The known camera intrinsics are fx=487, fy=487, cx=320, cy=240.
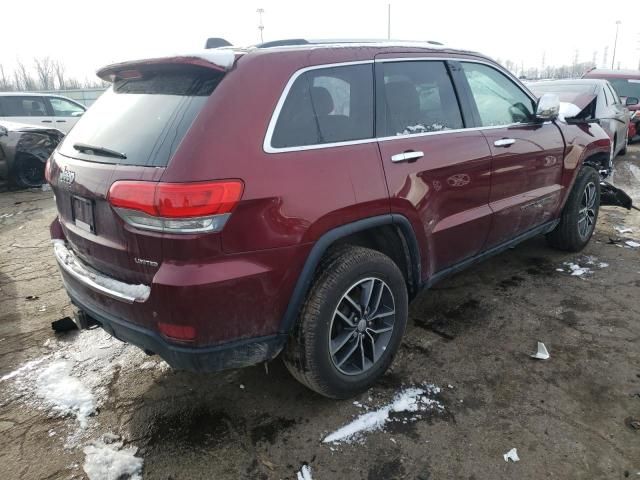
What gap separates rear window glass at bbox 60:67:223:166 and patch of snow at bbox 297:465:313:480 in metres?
1.51

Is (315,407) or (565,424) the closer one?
(565,424)

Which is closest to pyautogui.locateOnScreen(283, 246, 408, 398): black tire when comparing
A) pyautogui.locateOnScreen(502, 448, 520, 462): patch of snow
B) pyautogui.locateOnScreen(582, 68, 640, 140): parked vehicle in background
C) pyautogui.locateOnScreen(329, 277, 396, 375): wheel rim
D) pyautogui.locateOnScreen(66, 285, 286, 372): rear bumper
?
pyautogui.locateOnScreen(329, 277, 396, 375): wheel rim

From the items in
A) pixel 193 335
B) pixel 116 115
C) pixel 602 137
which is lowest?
pixel 193 335

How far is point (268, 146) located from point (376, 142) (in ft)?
2.28

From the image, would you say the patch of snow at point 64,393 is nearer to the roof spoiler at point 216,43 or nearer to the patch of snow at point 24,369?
the patch of snow at point 24,369

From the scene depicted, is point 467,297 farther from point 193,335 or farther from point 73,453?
point 73,453

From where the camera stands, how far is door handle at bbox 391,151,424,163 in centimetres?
264

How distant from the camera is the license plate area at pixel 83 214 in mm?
2326

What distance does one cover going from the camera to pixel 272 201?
2113 millimetres

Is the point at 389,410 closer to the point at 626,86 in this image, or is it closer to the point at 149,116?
the point at 149,116

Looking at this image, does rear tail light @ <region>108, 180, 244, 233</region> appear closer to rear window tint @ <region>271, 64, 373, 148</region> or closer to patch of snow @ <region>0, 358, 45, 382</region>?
rear window tint @ <region>271, 64, 373, 148</region>

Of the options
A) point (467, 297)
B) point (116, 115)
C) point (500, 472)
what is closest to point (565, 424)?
point (500, 472)

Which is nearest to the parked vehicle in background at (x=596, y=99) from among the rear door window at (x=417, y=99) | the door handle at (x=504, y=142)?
the door handle at (x=504, y=142)

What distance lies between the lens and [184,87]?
88.8 inches
